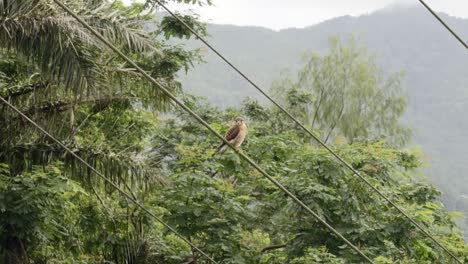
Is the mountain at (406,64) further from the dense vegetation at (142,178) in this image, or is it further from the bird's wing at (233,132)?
the bird's wing at (233,132)

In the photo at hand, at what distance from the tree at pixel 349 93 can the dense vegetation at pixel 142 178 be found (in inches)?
443

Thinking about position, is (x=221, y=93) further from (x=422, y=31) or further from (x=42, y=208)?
(x=42, y=208)

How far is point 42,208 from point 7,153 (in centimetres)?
87

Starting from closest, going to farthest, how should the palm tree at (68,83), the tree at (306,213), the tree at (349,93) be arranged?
the palm tree at (68,83)
the tree at (306,213)
the tree at (349,93)

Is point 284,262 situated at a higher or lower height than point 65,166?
lower

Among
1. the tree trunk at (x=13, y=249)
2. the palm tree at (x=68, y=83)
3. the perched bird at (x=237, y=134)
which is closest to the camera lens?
the palm tree at (x=68, y=83)

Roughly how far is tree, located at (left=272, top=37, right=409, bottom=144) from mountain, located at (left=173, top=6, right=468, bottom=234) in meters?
53.5

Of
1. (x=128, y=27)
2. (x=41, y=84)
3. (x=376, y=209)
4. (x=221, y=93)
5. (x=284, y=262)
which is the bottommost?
(x=221, y=93)

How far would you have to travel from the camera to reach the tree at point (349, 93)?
26.0 metres

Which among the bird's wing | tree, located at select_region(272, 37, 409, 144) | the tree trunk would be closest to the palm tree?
the tree trunk

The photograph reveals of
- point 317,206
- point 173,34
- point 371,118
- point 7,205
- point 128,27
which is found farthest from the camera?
point 371,118

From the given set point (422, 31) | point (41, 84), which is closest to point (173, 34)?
point (41, 84)

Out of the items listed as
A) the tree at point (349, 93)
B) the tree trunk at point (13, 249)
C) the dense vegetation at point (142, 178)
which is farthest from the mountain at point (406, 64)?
the tree trunk at point (13, 249)

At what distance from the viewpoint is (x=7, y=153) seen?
9.51m
